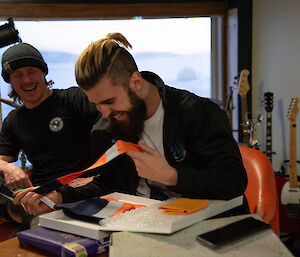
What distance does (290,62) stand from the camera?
3.09m

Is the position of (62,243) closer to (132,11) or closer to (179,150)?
(179,150)

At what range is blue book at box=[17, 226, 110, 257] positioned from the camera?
0.86 m

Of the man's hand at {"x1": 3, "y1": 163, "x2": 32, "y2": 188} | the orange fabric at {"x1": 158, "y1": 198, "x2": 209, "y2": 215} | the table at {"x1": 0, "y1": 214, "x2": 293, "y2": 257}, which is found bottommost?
the man's hand at {"x1": 3, "y1": 163, "x2": 32, "y2": 188}

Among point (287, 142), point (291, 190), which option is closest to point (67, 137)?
point (291, 190)

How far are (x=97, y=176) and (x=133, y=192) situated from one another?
0.50 feet

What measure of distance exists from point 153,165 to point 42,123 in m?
1.28

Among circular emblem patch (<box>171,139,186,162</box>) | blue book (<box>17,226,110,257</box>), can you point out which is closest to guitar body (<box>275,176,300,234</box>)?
circular emblem patch (<box>171,139,186,162</box>)

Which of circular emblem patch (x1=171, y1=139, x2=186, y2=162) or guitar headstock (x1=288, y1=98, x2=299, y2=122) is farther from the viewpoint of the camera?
guitar headstock (x1=288, y1=98, x2=299, y2=122)

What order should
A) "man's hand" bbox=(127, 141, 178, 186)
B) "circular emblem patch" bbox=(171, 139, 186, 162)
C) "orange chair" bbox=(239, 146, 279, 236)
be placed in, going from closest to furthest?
"man's hand" bbox=(127, 141, 178, 186)
"circular emblem patch" bbox=(171, 139, 186, 162)
"orange chair" bbox=(239, 146, 279, 236)

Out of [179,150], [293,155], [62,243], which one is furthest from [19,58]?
[293,155]

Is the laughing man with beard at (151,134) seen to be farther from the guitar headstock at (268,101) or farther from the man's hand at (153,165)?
the guitar headstock at (268,101)

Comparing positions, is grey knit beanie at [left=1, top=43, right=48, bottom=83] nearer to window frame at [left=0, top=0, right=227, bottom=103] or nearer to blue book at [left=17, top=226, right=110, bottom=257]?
window frame at [left=0, top=0, right=227, bottom=103]

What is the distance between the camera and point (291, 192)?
2795 mm

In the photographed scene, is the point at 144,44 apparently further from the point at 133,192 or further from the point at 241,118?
the point at 133,192
